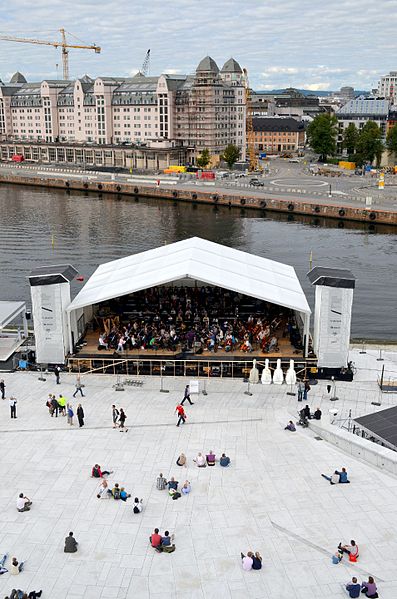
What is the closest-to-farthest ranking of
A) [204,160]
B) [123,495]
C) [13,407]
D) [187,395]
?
[123,495], [13,407], [187,395], [204,160]

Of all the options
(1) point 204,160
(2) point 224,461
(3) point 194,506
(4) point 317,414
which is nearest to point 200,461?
(2) point 224,461

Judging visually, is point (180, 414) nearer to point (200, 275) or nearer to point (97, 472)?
point (97, 472)

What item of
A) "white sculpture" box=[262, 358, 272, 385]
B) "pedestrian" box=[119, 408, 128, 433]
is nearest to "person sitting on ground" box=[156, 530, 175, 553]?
"pedestrian" box=[119, 408, 128, 433]

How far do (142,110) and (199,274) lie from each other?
129m

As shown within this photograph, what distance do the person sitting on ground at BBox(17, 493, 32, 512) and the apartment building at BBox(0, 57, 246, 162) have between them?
133 m

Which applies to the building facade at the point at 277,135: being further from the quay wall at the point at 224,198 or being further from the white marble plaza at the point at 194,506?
the white marble plaza at the point at 194,506

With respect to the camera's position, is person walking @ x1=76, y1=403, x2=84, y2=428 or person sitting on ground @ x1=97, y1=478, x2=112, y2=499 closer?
person sitting on ground @ x1=97, y1=478, x2=112, y2=499

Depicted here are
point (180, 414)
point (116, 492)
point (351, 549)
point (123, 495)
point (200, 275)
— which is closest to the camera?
point (351, 549)

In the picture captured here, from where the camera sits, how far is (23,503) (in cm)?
1908

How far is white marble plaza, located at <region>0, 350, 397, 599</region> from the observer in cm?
1644

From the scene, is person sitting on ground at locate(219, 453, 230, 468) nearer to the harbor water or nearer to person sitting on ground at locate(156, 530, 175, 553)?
person sitting on ground at locate(156, 530, 175, 553)

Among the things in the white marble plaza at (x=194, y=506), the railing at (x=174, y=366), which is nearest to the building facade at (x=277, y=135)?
the railing at (x=174, y=366)

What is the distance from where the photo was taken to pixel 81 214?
10012 cm

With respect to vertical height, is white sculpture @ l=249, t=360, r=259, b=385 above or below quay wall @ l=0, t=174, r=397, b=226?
above
